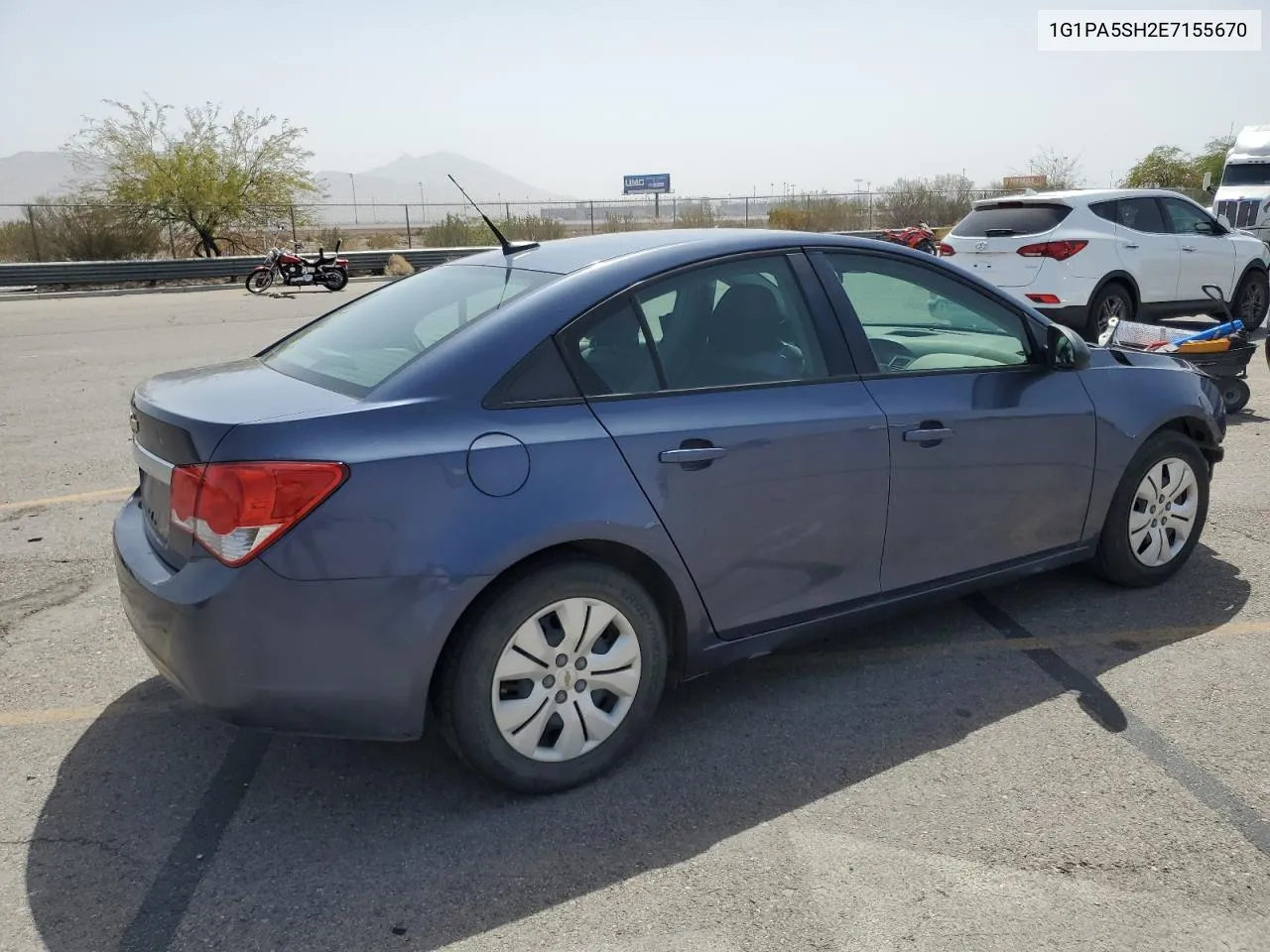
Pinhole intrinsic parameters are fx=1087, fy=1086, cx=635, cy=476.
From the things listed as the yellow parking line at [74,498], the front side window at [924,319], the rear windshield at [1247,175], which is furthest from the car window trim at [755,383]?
the rear windshield at [1247,175]

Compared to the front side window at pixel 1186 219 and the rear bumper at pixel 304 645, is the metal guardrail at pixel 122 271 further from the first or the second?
the rear bumper at pixel 304 645

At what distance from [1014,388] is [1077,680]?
3.66 feet

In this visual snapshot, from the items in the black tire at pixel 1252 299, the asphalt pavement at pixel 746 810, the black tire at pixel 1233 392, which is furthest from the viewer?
the black tire at pixel 1252 299

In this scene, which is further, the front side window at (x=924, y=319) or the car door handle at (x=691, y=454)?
the front side window at (x=924, y=319)

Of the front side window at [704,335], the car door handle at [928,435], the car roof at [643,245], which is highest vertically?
the car roof at [643,245]

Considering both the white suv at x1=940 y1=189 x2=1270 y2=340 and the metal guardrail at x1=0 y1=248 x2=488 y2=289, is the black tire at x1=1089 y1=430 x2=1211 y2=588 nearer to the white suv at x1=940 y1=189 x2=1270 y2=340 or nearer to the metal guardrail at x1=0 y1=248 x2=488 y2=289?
the white suv at x1=940 y1=189 x2=1270 y2=340

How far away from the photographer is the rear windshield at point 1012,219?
35.7ft

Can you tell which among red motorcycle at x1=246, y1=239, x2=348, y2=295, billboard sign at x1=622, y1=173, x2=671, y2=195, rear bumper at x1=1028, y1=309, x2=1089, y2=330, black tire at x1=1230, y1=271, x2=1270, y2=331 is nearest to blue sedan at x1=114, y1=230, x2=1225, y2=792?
rear bumper at x1=1028, y1=309, x2=1089, y2=330

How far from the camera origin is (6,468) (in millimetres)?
7145

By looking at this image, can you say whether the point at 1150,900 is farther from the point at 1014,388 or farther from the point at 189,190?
the point at 189,190

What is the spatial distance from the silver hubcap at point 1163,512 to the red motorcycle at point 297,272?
70.7ft

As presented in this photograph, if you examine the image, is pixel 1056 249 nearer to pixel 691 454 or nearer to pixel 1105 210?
pixel 1105 210

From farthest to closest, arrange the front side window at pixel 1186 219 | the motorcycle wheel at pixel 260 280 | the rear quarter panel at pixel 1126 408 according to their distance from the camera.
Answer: the motorcycle wheel at pixel 260 280 < the front side window at pixel 1186 219 < the rear quarter panel at pixel 1126 408

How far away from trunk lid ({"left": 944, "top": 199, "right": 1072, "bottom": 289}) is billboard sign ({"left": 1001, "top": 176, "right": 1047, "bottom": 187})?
1578 inches
